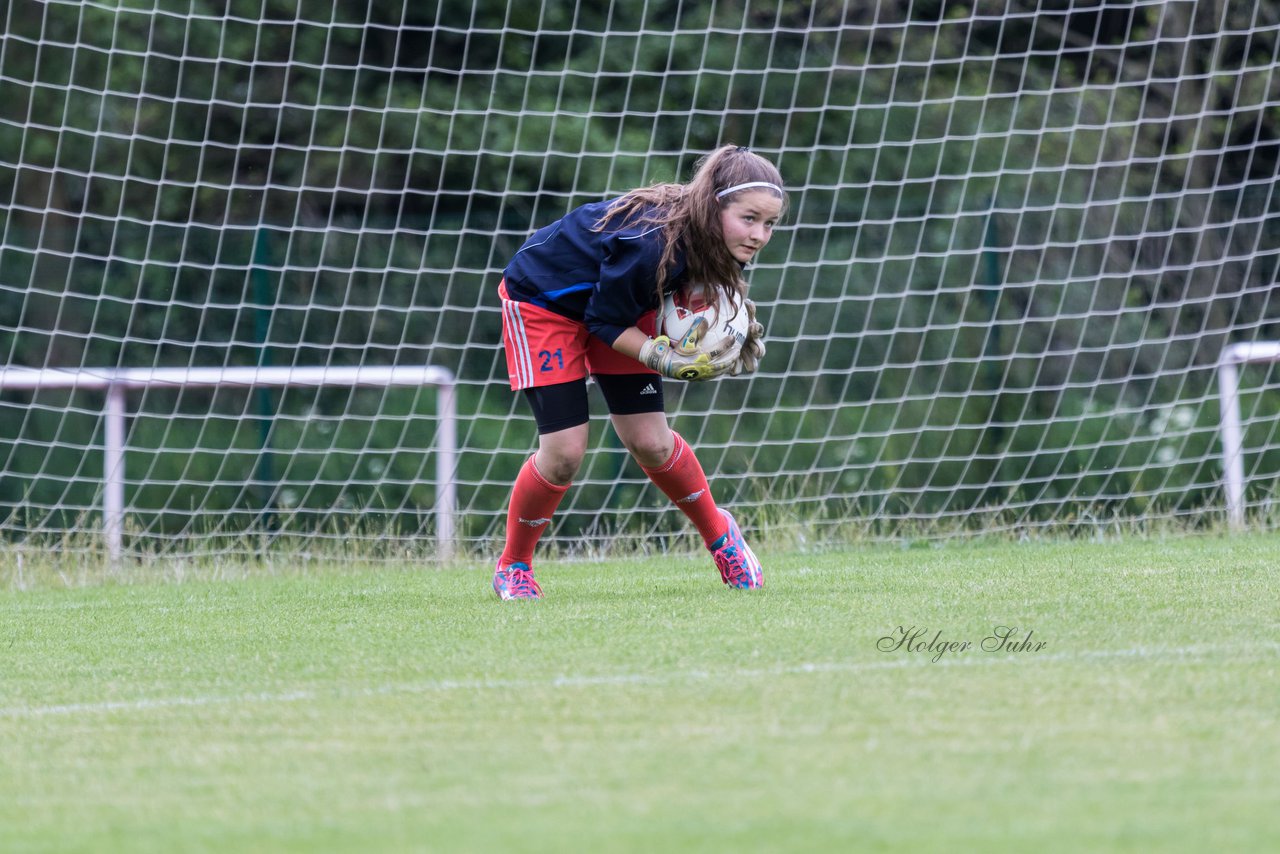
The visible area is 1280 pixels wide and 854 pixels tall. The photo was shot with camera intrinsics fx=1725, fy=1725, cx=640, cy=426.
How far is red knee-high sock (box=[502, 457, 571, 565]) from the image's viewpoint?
17.1 ft

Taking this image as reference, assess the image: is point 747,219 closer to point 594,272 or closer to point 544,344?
point 594,272

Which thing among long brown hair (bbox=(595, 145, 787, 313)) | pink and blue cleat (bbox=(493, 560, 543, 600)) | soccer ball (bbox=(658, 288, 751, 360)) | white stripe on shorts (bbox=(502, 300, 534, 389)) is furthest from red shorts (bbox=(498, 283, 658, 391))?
pink and blue cleat (bbox=(493, 560, 543, 600))

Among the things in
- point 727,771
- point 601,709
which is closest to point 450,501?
point 601,709

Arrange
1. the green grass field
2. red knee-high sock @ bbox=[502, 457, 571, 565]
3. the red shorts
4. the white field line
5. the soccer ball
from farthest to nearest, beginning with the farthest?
red knee-high sock @ bbox=[502, 457, 571, 565] < the red shorts < the soccer ball < the white field line < the green grass field

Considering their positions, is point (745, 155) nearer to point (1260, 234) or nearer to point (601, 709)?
point (601, 709)

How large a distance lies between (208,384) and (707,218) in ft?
15.3

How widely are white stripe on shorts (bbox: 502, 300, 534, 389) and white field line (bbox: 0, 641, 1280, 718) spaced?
1.51 metres

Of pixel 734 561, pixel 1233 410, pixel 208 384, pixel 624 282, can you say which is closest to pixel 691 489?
pixel 734 561

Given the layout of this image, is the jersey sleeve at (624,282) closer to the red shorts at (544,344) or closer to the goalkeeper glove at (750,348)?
the red shorts at (544,344)

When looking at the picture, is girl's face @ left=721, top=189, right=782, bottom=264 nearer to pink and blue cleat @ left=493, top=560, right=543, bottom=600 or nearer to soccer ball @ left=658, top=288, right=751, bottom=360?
soccer ball @ left=658, top=288, right=751, bottom=360

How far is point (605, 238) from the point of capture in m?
4.91

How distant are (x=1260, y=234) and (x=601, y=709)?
7.26 m

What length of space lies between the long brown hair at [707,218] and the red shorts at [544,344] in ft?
0.79

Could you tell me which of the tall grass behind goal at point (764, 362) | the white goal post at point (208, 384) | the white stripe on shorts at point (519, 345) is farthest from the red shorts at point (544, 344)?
the tall grass behind goal at point (764, 362)
